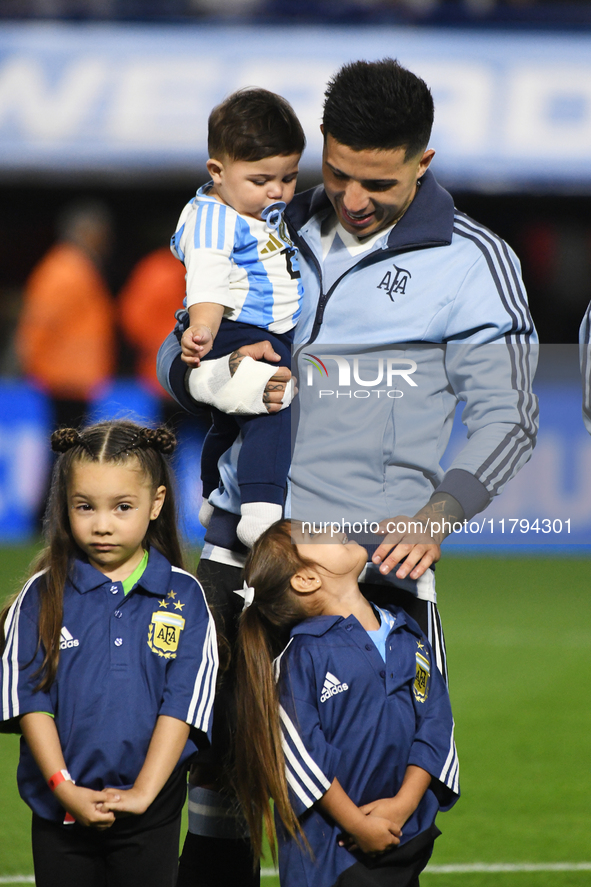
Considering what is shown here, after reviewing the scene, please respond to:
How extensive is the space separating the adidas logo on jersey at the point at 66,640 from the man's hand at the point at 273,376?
2.22 feet

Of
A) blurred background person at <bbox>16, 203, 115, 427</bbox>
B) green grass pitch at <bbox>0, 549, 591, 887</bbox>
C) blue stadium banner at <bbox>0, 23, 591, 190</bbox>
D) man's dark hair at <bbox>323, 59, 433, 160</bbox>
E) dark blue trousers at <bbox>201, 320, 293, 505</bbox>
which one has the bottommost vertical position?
green grass pitch at <bbox>0, 549, 591, 887</bbox>

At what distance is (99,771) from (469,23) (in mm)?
7554

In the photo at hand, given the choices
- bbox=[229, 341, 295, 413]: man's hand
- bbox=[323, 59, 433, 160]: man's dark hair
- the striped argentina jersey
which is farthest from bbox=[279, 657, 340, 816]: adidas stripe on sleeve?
bbox=[323, 59, 433, 160]: man's dark hair

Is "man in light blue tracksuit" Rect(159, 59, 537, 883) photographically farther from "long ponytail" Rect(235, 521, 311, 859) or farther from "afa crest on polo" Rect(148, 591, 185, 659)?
"afa crest on polo" Rect(148, 591, 185, 659)

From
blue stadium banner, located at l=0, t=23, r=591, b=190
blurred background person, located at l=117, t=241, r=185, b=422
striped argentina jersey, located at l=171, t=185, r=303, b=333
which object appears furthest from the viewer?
blue stadium banner, located at l=0, t=23, r=591, b=190

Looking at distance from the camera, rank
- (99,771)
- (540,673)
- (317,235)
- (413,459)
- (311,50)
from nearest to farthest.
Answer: (99,771), (413,459), (317,235), (540,673), (311,50)

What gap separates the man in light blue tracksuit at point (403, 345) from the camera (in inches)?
91.4

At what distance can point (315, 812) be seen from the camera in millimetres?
2271

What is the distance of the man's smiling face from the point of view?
2.34 m

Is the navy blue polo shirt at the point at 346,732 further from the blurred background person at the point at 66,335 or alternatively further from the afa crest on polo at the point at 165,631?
the blurred background person at the point at 66,335

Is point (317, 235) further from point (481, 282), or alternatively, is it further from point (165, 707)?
point (165, 707)

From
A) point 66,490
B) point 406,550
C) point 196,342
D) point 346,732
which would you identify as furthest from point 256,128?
point 346,732

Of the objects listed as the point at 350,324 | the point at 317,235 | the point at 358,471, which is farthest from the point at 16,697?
the point at 317,235

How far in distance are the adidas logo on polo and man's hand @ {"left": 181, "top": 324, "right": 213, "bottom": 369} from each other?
78 cm
